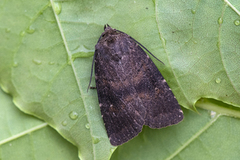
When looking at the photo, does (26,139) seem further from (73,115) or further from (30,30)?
(30,30)

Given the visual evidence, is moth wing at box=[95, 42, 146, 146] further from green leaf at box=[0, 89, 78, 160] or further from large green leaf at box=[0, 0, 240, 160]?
green leaf at box=[0, 89, 78, 160]

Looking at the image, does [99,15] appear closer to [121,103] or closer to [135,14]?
[135,14]

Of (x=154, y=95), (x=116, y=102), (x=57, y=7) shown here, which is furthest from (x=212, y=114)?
(x=57, y=7)

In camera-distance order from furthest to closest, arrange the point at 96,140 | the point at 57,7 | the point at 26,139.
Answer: the point at 26,139, the point at 96,140, the point at 57,7

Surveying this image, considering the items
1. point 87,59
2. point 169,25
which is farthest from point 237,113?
point 87,59

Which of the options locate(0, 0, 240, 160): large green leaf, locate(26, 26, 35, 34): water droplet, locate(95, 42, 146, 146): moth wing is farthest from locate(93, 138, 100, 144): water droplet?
locate(26, 26, 35, 34): water droplet
